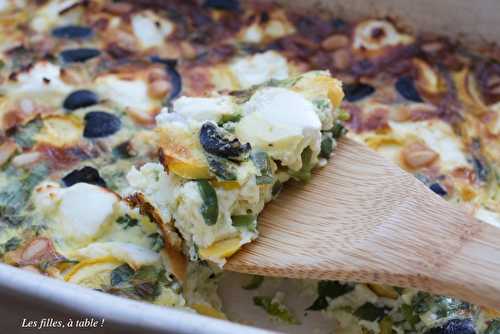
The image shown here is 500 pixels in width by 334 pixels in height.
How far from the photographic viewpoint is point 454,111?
1854 mm

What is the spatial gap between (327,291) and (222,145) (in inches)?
Result: 16.8

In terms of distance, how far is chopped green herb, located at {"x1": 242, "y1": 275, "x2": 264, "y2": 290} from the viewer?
1529 mm

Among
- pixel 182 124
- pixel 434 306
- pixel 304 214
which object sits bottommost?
pixel 434 306

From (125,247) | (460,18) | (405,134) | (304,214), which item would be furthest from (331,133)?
(460,18)

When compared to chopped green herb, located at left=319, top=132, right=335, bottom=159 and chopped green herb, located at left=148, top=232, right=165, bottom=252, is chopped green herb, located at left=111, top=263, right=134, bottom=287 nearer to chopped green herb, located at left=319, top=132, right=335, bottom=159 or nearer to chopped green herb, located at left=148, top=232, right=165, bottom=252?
chopped green herb, located at left=148, top=232, right=165, bottom=252

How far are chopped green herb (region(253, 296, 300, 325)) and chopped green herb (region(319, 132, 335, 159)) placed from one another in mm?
319

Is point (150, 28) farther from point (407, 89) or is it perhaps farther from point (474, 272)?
point (474, 272)

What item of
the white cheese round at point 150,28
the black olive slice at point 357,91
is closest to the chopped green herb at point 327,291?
the black olive slice at point 357,91

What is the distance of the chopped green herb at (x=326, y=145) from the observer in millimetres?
1478

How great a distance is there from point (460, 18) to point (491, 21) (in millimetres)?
82

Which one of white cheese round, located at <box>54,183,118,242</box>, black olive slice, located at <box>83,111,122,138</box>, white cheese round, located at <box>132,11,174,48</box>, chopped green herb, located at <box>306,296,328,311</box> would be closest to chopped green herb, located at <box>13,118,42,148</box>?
black olive slice, located at <box>83,111,122,138</box>

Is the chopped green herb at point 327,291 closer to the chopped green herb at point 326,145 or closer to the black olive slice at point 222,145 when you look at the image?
the chopped green herb at point 326,145

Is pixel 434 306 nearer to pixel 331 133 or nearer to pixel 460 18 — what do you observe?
pixel 331 133

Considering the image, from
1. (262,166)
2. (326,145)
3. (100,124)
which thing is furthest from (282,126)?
(100,124)
